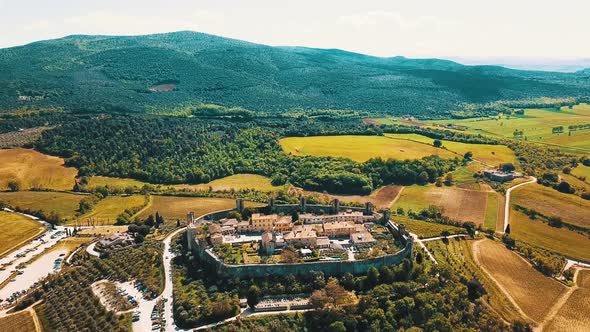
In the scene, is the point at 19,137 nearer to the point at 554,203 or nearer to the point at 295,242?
the point at 295,242

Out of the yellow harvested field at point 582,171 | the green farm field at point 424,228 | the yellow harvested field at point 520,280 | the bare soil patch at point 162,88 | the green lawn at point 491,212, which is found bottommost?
the yellow harvested field at point 520,280

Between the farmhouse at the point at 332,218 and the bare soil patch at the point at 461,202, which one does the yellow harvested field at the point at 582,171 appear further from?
the farmhouse at the point at 332,218

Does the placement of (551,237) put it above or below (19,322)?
above

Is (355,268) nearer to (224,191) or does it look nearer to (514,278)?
(514,278)

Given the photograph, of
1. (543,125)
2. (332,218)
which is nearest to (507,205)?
(332,218)

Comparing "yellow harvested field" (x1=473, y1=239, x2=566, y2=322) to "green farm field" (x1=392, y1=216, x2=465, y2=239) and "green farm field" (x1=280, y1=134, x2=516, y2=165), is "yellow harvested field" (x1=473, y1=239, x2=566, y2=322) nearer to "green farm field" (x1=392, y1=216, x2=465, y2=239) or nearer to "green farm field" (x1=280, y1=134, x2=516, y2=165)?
"green farm field" (x1=392, y1=216, x2=465, y2=239)

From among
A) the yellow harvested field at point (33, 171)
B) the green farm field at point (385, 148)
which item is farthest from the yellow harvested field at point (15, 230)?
the green farm field at point (385, 148)
